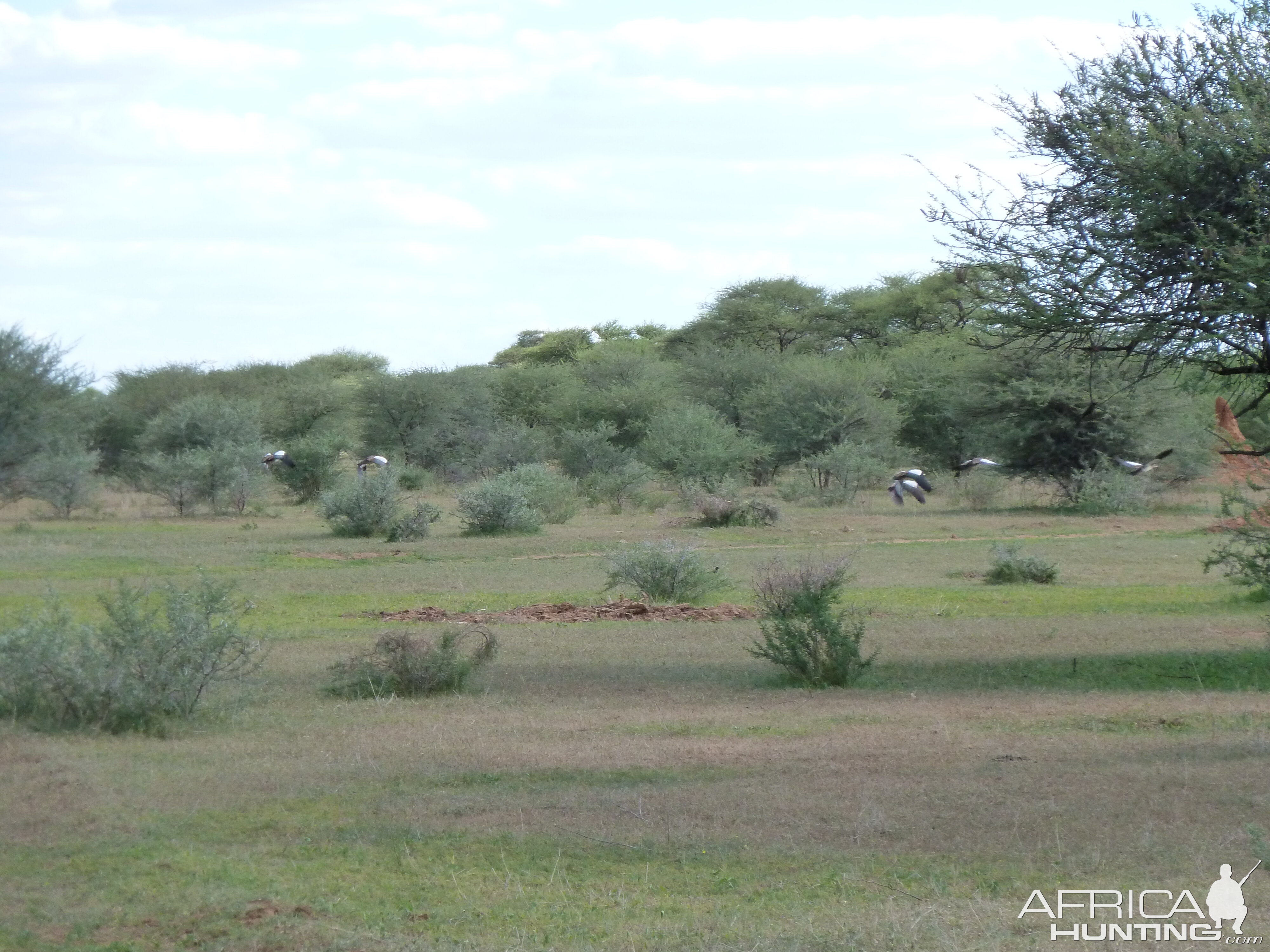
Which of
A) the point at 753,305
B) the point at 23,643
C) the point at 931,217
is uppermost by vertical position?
the point at 753,305

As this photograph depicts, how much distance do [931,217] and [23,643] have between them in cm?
813

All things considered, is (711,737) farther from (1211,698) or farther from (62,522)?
(62,522)

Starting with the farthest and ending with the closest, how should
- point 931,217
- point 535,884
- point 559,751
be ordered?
1. point 931,217
2. point 559,751
3. point 535,884

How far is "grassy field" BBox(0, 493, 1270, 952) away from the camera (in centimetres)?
516

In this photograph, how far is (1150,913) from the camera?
5.03 metres

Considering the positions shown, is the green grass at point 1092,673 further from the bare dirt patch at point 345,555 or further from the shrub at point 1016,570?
the bare dirt patch at point 345,555

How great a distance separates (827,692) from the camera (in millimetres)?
10867

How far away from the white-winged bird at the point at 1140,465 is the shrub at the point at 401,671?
2314cm

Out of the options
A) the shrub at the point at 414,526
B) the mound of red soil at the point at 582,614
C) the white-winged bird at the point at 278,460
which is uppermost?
the white-winged bird at the point at 278,460

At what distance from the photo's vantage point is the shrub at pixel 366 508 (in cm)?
2758

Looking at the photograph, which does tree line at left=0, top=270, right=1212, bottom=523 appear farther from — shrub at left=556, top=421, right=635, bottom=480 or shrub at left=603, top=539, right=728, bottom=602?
shrub at left=603, top=539, right=728, bottom=602

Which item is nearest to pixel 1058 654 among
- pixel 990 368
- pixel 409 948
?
pixel 409 948

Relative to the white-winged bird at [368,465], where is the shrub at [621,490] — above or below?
below

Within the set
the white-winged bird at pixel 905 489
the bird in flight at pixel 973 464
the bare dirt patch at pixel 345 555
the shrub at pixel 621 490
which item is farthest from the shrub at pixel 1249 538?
the shrub at pixel 621 490
